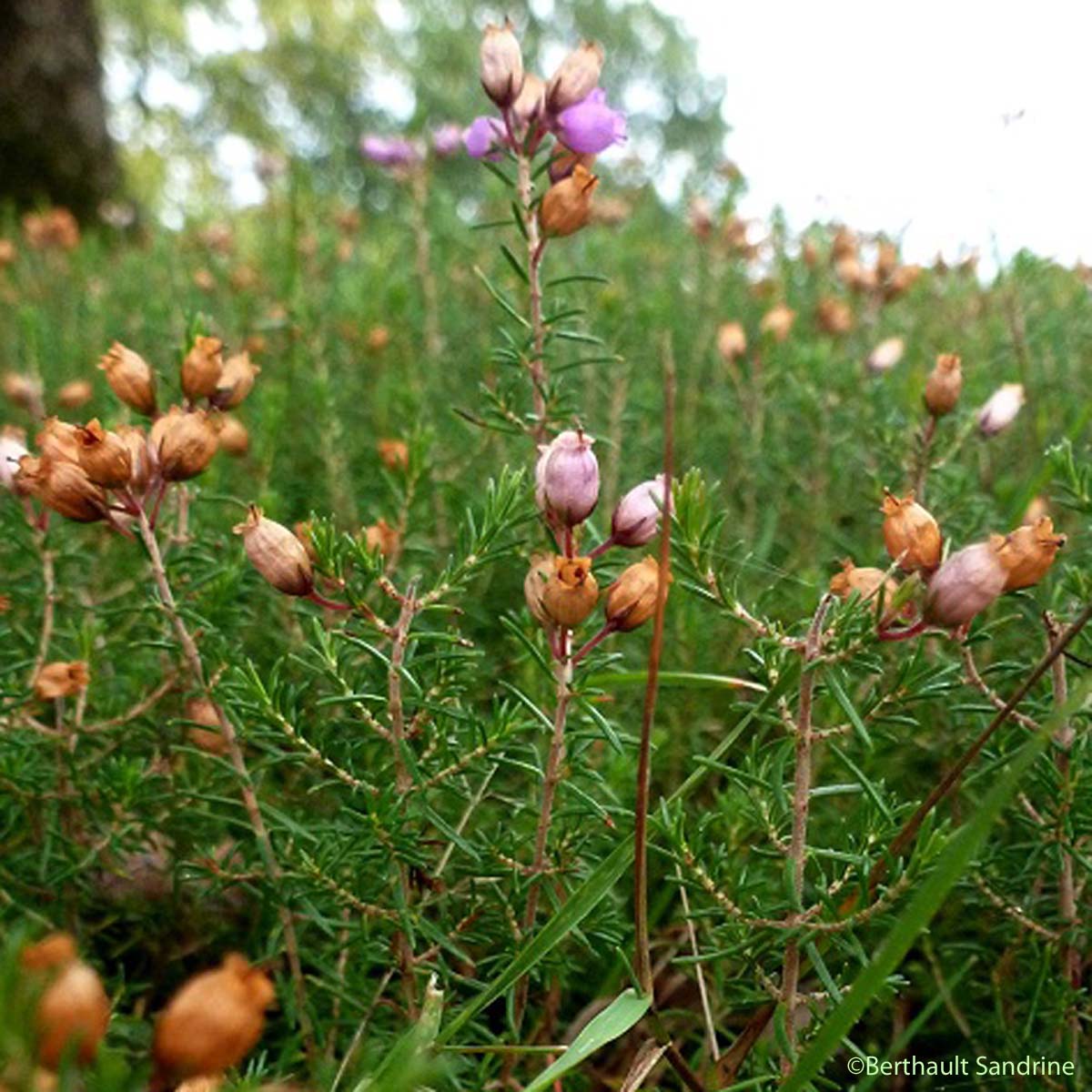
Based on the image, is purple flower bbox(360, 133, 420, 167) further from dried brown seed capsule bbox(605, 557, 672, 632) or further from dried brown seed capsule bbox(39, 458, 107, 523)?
dried brown seed capsule bbox(605, 557, 672, 632)

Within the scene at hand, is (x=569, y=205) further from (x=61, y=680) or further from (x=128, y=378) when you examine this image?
(x=61, y=680)

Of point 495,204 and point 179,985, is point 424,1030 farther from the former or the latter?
point 495,204

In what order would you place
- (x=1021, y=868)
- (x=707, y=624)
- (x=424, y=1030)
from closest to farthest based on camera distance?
(x=424, y=1030) → (x=1021, y=868) → (x=707, y=624)

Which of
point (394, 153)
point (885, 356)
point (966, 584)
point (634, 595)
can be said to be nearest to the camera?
point (966, 584)

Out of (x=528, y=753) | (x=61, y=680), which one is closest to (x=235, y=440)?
(x=61, y=680)

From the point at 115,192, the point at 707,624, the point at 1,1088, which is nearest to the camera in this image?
the point at 1,1088

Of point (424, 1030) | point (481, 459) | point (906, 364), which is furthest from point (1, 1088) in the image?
point (906, 364)
